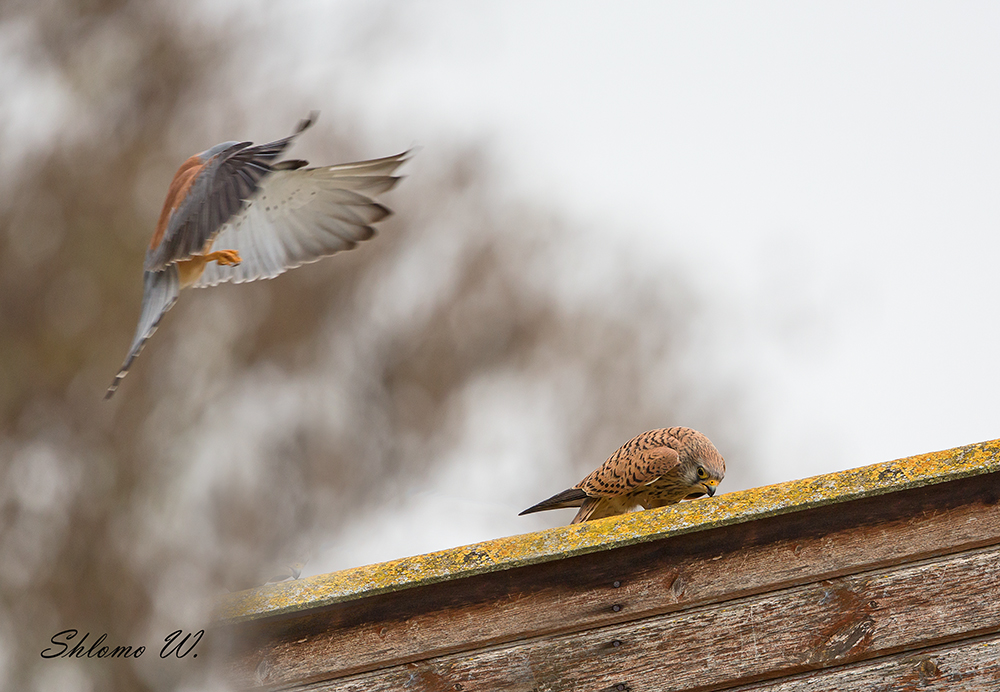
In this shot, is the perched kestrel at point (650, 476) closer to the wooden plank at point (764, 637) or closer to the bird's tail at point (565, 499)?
the bird's tail at point (565, 499)

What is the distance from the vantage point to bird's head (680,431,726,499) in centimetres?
209

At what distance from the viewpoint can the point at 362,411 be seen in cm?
699

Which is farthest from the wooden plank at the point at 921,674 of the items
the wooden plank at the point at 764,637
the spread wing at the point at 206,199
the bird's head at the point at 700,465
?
the spread wing at the point at 206,199

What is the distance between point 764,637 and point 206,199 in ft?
4.93

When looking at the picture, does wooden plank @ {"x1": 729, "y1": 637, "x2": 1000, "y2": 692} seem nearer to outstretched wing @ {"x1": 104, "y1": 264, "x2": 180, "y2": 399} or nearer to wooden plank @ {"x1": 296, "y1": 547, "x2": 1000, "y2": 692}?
wooden plank @ {"x1": 296, "y1": 547, "x2": 1000, "y2": 692}

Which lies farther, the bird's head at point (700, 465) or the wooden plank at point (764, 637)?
the bird's head at point (700, 465)

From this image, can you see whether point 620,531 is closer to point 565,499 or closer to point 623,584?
point 623,584

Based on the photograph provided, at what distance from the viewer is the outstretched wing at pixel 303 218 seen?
214 centimetres

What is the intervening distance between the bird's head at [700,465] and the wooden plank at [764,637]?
14.3 inches

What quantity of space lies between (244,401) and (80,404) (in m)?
1.16

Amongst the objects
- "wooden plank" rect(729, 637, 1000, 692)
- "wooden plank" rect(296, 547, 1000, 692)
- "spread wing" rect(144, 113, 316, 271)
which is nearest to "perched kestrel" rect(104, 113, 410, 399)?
"spread wing" rect(144, 113, 316, 271)

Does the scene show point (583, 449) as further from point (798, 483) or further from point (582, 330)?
point (798, 483)

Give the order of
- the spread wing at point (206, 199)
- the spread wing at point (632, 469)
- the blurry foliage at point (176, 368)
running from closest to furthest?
the spread wing at point (206, 199)
the spread wing at point (632, 469)
the blurry foliage at point (176, 368)

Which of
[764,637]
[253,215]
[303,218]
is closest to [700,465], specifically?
[764,637]
